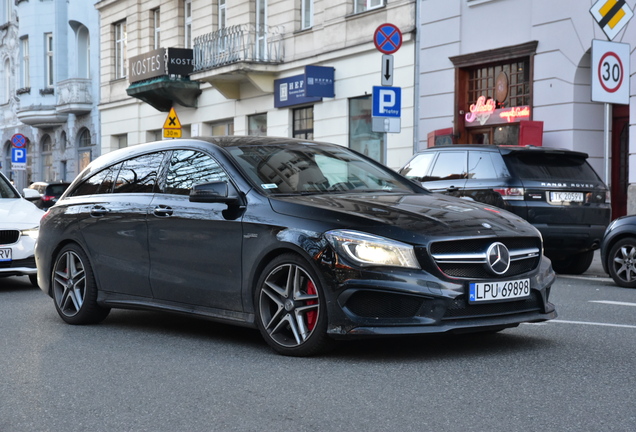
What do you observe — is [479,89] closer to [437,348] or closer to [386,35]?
[386,35]

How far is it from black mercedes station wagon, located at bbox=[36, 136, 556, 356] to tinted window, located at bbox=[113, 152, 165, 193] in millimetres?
14

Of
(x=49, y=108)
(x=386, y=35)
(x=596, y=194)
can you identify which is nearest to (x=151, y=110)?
(x=49, y=108)

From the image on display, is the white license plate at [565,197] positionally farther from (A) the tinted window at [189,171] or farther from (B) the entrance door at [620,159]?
(A) the tinted window at [189,171]

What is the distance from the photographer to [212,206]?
7137 mm

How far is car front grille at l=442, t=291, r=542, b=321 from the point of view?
20.1 ft

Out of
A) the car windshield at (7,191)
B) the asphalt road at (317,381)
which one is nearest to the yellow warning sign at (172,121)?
the car windshield at (7,191)

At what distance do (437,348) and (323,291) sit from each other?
3.23ft

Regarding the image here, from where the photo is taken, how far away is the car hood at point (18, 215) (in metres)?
11.7

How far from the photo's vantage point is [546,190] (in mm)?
12812

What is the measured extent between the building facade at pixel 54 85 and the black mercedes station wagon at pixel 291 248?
31084mm

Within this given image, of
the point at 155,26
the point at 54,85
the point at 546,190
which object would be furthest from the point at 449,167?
the point at 54,85

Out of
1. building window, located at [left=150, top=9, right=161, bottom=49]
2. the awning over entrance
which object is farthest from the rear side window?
building window, located at [left=150, top=9, right=161, bottom=49]

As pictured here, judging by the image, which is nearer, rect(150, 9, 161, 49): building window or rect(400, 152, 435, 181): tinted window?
rect(400, 152, 435, 181): tinted window

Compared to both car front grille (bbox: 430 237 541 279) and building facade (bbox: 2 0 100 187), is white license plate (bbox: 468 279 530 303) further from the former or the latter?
building facade (bbox: 2 0 100 187)
